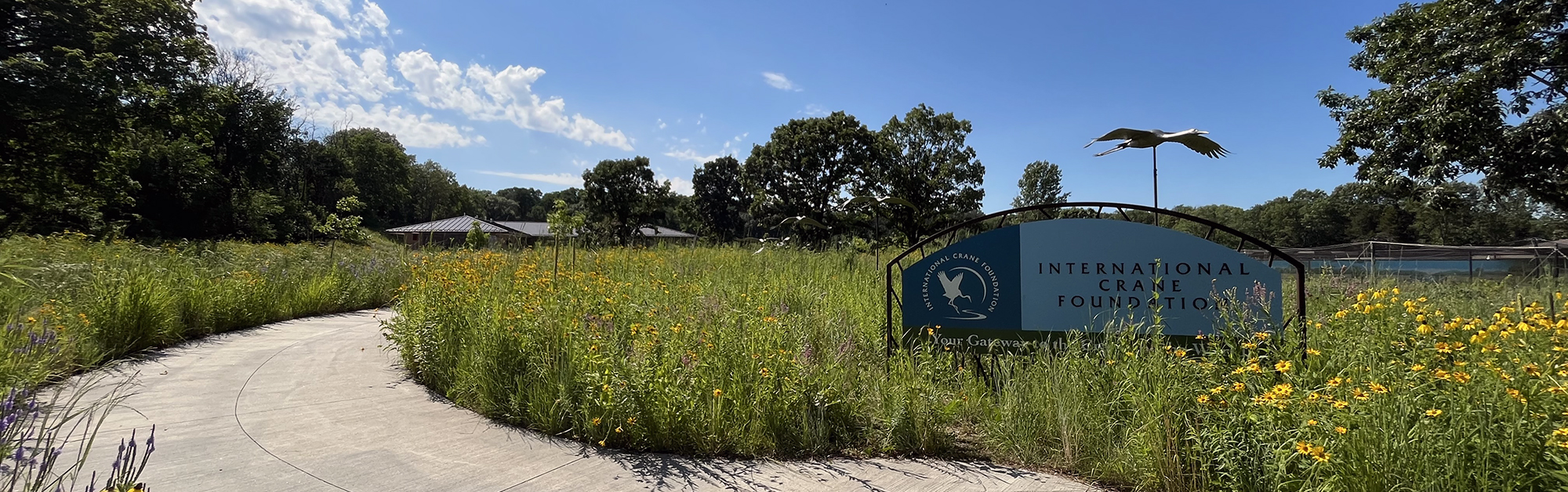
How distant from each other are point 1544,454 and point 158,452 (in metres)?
5.68

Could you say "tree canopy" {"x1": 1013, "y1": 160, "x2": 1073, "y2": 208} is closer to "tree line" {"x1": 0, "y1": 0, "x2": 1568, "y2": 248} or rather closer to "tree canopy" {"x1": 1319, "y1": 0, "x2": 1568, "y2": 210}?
"tree line" {"x1": 0, "y1": 0, "x2": 1568, "y2": 248}

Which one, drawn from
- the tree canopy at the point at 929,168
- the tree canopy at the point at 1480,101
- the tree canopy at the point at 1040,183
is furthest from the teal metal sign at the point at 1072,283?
the tree canopy at the point at 1040,183

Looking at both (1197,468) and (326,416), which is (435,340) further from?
(1197,468)

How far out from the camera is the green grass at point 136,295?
4508 mm

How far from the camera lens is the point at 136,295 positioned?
5672mm

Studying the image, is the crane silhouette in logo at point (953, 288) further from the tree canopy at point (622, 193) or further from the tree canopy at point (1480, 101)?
the tree canopy at point (622, 193)

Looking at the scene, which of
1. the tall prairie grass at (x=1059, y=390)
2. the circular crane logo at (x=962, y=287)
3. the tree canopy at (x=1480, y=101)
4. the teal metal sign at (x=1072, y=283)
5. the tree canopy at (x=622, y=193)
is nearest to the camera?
the tall prairie grass at (x=1059, y=390)

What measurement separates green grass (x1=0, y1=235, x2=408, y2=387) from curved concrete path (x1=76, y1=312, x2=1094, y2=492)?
60 centimetres

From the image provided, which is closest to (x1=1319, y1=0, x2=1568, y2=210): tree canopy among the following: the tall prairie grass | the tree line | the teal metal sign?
the tree line

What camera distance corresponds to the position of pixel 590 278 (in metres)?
6.25

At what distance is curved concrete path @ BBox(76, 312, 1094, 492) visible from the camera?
2865 millimetres

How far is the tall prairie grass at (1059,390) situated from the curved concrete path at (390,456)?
178mm

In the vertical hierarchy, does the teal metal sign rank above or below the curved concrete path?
above

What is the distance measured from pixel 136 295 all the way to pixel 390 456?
4712mm
